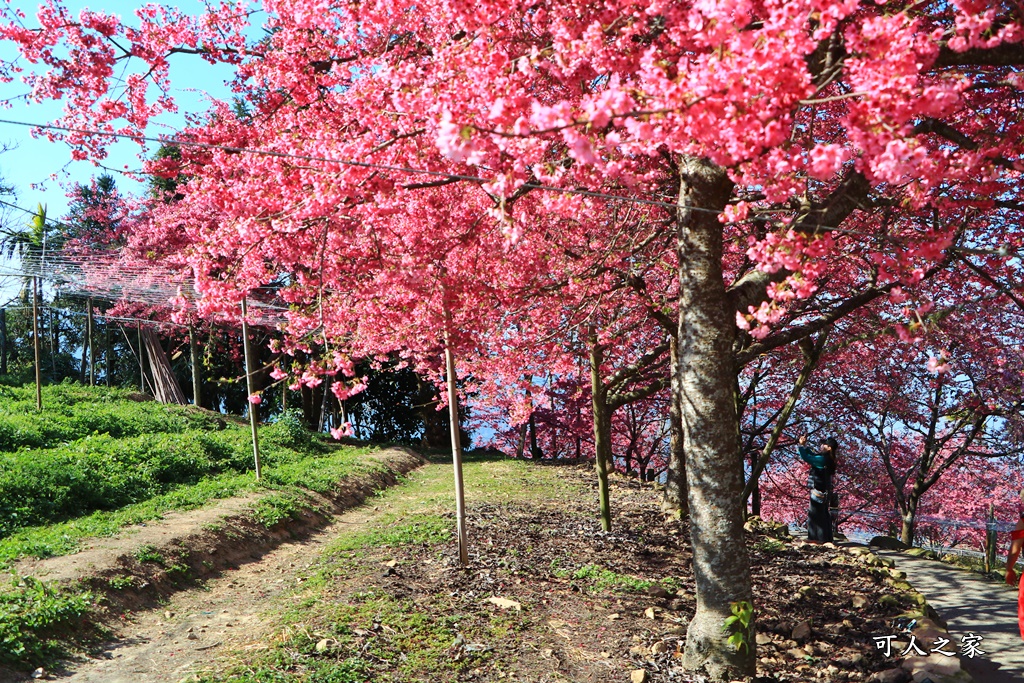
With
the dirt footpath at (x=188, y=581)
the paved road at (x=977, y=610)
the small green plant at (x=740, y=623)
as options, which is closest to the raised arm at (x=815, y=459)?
the paved road at (x=977, y=610)

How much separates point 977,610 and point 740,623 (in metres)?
4.43

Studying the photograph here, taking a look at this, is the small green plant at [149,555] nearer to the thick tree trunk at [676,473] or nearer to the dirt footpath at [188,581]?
the dirt footpath at [188,581]

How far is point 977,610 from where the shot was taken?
304 inches

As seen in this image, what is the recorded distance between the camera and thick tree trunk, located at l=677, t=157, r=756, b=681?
5.09 m

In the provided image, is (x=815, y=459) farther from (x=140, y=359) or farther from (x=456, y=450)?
(x=140, y=359)

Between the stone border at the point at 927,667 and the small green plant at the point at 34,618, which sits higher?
the small green plant at the point at 34,618

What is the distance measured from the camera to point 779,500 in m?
21.8

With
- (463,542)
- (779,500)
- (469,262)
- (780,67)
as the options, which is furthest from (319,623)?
(779,500)

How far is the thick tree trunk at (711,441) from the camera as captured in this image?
201 inches

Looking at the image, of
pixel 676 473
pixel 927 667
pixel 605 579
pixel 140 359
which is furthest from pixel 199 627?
pixel 140 359

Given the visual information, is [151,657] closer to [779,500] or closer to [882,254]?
[882,254]

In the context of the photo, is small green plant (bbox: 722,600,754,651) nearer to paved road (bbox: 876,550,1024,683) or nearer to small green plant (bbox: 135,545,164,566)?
paved road (bbox: 876,550,1024,683)

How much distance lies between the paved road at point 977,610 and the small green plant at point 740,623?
6.55 feet

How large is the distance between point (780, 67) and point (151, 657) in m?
5.74
